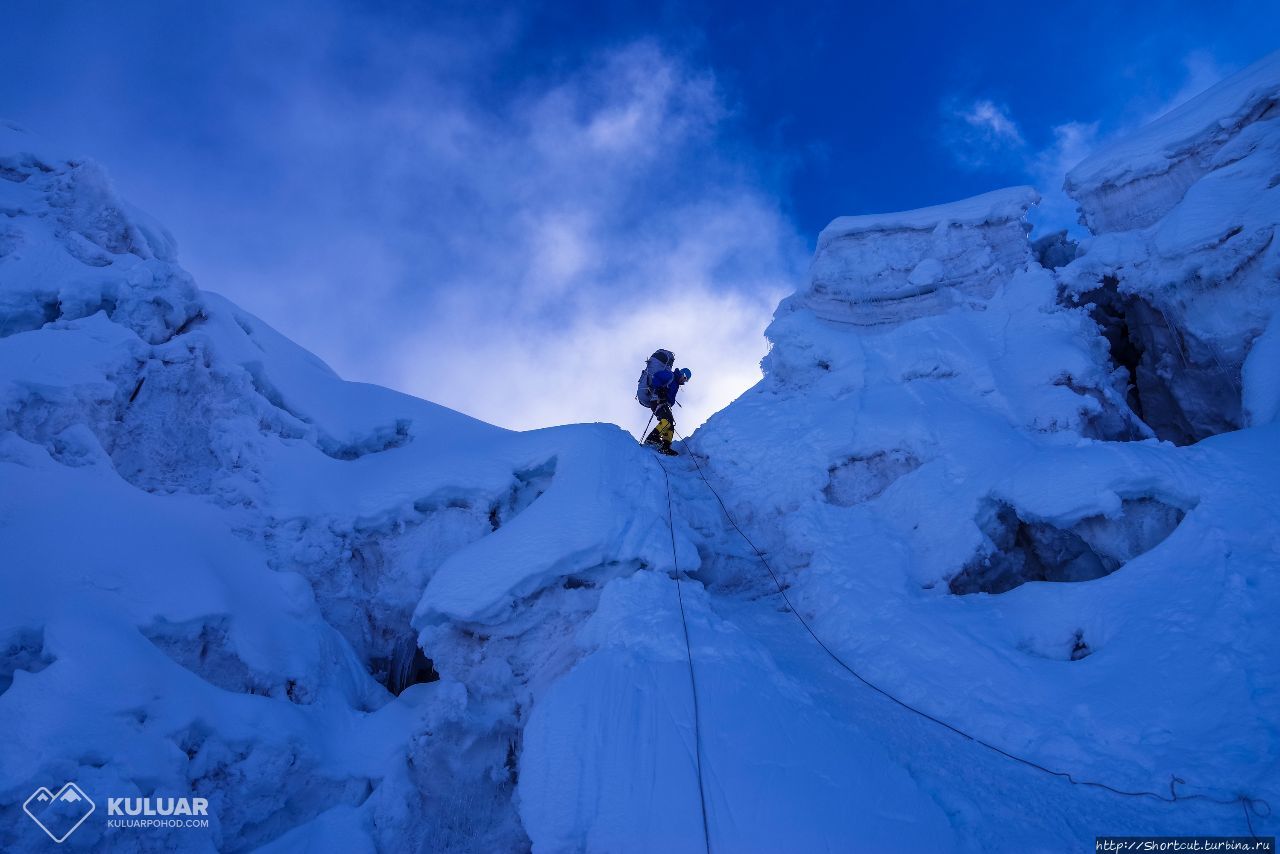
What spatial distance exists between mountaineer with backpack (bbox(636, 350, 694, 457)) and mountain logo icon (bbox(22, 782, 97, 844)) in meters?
9.25

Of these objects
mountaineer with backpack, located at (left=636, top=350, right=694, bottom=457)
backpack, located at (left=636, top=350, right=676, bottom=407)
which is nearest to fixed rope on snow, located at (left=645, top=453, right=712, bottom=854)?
mountaineer with backpack, located at (left=636, top=350, right=694, bottom=457)

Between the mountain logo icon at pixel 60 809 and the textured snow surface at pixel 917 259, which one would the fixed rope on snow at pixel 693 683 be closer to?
the mountain logo icon at pixel 60 809

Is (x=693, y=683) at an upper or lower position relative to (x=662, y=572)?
lower

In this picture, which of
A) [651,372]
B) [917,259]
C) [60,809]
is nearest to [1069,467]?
[917,259]

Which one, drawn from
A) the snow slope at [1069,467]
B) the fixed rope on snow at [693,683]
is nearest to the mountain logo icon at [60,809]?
the fixed rope on snow at [693,683]

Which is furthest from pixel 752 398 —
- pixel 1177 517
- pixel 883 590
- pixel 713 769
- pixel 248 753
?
pixel 248 753

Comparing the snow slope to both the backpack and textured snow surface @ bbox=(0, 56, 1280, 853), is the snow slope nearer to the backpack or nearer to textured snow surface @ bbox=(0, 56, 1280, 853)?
textured snow surface @ bbox=(0, 56, 1280, 853)

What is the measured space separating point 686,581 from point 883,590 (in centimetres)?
218

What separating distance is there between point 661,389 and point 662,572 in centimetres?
662

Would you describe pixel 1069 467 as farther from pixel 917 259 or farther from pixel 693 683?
pixel 917 259

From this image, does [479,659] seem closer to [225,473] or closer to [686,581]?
[686,581]

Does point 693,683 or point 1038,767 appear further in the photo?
point 693,683

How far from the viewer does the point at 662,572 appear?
6.96 meters

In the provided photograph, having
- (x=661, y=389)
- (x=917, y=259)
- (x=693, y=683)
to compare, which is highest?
(x=917, y=259)
